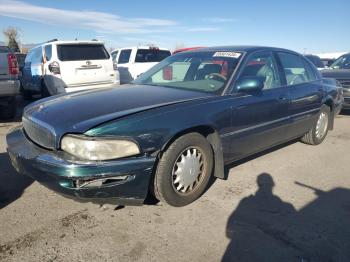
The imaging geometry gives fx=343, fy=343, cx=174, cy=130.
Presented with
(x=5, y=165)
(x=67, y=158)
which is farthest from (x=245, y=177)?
(x=5, y=165)

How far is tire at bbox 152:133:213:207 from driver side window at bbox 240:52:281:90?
1.13 metres

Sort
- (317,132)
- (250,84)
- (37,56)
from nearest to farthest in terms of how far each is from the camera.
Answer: (250,84)
(317,132)
(37,56)

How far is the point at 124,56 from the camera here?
1274 cm

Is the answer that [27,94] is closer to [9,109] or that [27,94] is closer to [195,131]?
[9,109]

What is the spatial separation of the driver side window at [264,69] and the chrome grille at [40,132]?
Answer: 2232 millimetres

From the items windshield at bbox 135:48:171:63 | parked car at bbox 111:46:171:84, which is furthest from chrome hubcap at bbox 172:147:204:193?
windshield at bbox 135:48:171:63

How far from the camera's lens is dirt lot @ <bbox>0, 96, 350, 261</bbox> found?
2.67m

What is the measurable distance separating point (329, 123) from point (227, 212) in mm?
3575

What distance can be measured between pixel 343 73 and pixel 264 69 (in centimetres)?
559

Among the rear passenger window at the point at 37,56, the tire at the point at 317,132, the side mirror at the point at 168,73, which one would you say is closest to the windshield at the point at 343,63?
the tire at the point at 317,132

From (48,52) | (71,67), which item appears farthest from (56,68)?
(48,52)

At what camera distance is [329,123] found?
599 centimetres

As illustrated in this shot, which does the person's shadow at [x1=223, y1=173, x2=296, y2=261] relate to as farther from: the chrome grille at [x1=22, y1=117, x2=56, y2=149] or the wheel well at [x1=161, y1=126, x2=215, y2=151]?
the chrome grille at [x1=22, y1=117, x2=56, y2=149]

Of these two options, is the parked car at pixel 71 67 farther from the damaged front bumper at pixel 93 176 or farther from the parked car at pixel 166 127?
the damaged front bumper at pixel 93 176
